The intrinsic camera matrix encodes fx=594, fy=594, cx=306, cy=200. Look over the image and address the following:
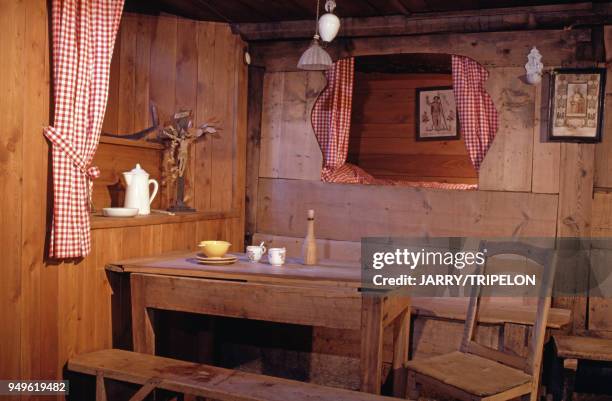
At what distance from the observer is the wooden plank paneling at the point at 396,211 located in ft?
14.1

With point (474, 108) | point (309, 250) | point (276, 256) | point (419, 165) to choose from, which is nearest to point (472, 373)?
point (309, 250)

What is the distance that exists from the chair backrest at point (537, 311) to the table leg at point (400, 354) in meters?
0.39

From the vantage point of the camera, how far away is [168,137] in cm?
460

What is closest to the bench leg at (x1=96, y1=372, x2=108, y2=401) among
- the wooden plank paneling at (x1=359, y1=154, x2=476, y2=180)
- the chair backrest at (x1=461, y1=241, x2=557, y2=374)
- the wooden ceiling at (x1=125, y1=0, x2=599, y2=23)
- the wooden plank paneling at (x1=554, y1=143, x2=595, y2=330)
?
the chair backrest at (x1=461, y1=241, x2=557, y2=374)

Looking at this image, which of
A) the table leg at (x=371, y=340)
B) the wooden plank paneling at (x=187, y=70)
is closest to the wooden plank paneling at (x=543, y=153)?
the table leg at (x=371, y=340)

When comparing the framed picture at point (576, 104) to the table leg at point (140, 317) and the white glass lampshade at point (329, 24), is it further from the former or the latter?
the table leg at point (140, 317)

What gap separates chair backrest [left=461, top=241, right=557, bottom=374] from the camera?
120 inches

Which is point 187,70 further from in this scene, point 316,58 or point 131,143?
point 316,58

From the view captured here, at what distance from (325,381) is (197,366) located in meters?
1.46

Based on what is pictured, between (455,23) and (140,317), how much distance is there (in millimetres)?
2960

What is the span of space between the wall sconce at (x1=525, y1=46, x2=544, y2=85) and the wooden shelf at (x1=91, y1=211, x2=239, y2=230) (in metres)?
2.51

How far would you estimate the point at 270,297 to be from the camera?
10.3 feet

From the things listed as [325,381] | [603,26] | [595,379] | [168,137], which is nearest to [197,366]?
[325,381]

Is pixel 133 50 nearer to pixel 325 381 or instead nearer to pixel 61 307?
pixel 61 307
